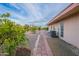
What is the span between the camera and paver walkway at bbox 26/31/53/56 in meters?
4.40

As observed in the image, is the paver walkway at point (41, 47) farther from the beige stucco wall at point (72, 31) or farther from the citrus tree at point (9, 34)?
the beige stucco wall at point (72, 31)

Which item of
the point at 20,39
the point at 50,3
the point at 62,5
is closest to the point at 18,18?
the point at 20,39

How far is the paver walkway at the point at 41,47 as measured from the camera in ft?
14.4

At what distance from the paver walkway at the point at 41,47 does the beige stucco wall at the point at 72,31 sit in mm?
992

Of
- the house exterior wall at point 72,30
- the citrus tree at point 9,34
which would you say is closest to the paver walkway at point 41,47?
the citrus tree at point 9,34

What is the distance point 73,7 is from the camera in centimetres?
430

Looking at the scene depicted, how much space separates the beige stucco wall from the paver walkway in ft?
3.25

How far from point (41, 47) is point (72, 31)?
1486 mm

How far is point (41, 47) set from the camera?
459 centimetres

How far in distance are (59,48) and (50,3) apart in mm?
1287

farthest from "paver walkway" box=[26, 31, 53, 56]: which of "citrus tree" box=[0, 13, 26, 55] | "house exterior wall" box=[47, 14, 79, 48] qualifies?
"house exterior wall" box=[47, 14, 79, 48]

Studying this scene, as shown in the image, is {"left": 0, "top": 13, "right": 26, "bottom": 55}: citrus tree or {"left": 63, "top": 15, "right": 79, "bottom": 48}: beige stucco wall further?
{"left": 63, "top": 15, "right": 79, "bottom": 48}: beige stucco wall

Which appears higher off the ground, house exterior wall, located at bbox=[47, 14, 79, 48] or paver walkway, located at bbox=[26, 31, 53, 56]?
house exterior wall, located at bbox=[47, 14, 79, 48]

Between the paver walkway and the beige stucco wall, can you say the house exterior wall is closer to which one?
the beige stucco wall
